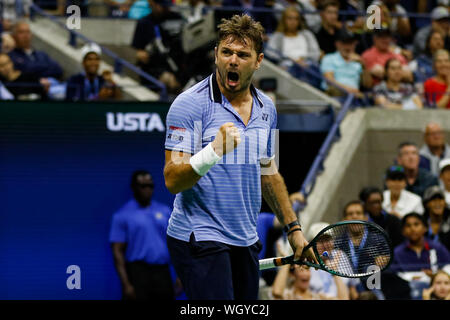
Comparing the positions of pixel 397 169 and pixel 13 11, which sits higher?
pixel 13 11

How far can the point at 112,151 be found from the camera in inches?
366

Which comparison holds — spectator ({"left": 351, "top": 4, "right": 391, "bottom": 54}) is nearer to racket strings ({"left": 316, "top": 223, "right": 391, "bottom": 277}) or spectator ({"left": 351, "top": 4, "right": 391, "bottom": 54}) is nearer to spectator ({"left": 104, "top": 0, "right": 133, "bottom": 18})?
spectator ({"left": 104, "top": 0, "right": 133, "bottom": 18})

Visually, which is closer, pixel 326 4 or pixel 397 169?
pixel 397 169

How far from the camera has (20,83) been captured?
979 cm

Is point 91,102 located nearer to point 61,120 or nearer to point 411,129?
point 61,120

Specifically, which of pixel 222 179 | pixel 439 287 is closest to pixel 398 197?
pixel 439 287

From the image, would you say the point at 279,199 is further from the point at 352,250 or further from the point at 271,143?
the point at 352,250

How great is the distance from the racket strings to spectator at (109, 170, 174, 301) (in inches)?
143

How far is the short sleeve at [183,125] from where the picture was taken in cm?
473

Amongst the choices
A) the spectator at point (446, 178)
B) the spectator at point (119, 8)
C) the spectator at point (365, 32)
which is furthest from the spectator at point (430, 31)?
the spectator at point (119, 8)

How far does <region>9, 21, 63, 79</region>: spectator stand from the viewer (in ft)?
33.7

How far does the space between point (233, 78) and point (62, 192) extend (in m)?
4.64

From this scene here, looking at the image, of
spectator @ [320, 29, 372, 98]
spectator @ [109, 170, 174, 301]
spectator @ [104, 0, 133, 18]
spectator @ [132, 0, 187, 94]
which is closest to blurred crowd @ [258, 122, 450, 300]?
spectator @ [109, 170, 174, 301]

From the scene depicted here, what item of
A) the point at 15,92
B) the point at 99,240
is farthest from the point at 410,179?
the point at 15,92
